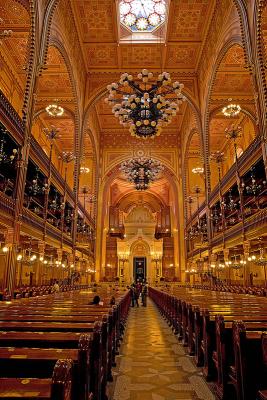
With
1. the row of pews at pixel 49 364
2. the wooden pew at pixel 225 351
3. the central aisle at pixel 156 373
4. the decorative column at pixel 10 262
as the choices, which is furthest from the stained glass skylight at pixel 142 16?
the row of pews at pixel 49 364

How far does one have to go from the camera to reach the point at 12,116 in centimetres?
963

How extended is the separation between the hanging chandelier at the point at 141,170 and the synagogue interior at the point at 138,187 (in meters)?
0.11

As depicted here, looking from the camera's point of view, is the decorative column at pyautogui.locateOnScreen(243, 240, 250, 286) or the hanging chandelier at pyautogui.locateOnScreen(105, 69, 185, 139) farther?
the decorative column at pyautogui.locateOnScreen(243, 240, 250, 286)

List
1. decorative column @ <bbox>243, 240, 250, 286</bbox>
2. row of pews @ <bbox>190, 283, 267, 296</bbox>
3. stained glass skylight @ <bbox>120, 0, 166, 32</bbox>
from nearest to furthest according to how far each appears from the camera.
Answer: row of pews @ <bbox>190, 283, 267, 296</bbox> < decorative column @ <bbox>243, 240, 250, 286</bbox> < stained glass skylight @ <bbox>120, 0, 166, 32</bbox>

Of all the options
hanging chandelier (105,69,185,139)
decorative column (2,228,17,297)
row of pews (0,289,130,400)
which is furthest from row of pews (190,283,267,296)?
row of pews (0,289,130,400)

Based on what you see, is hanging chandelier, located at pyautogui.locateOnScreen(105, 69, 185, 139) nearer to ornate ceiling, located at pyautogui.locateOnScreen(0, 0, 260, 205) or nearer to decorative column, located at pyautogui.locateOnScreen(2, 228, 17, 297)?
ornate ceiling, located at pyautogui.locateOnScreen(0, 0, 260, 205)

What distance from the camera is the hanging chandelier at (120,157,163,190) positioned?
21688 millimetres

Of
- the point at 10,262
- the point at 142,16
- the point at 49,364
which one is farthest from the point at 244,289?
the point at 142,16

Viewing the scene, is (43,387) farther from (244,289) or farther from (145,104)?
(244,289)

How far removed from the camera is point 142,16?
19.8 metres

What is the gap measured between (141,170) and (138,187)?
6.35 ft

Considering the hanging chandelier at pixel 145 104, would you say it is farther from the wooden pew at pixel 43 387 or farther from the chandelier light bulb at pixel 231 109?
the wooden pew at pixel 43 387

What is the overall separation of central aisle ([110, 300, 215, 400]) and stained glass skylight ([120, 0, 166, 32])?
19.7 metres

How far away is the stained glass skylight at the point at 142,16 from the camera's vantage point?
1944 centimetres
